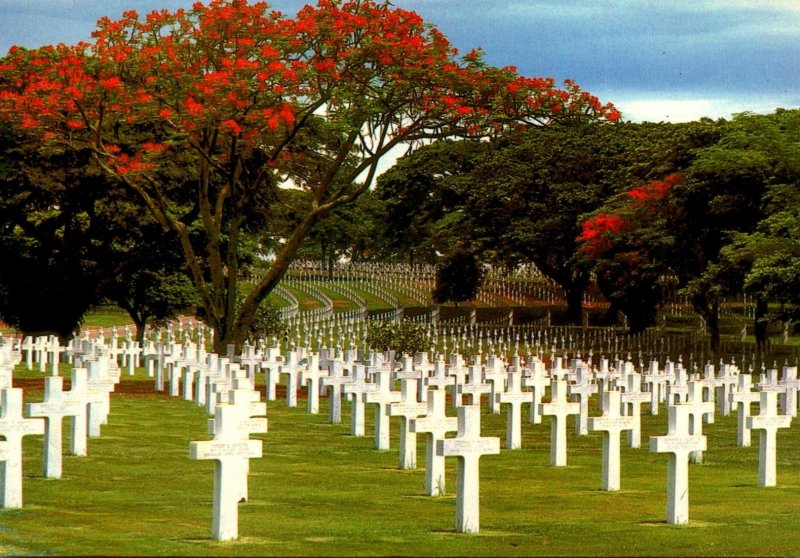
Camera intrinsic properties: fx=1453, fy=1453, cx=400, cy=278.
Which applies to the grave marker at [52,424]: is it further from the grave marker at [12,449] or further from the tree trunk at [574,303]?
the tree trunk at [574,303]

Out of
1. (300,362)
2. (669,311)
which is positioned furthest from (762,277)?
(669,311)

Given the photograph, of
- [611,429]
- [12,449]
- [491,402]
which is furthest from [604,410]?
[491,402]

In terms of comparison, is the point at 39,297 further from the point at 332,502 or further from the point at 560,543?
the point at 560,543

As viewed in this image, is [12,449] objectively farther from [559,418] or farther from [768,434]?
[768,434]

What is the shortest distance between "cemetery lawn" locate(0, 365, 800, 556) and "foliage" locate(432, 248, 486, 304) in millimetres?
56300

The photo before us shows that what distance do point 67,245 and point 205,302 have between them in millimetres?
10027

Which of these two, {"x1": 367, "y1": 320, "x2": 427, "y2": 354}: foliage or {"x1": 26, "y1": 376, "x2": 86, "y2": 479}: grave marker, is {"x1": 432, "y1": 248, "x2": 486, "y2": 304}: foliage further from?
{"x1": 26, "y1": 376, "x2": 86, "y2": 479}: grave marker

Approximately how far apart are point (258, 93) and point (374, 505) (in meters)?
19.8

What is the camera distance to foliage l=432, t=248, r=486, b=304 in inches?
3049

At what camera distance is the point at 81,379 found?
16.0 metres

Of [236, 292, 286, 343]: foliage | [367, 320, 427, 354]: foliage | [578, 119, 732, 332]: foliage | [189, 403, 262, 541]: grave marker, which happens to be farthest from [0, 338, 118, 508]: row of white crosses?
[236, 292, 286, 343]: foliage

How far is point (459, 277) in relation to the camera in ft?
255

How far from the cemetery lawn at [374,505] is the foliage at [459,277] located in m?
56.3

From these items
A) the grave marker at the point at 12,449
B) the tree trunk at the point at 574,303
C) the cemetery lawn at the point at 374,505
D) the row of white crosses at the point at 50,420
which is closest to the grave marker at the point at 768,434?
the cemetery lawn at the point at 374,505
